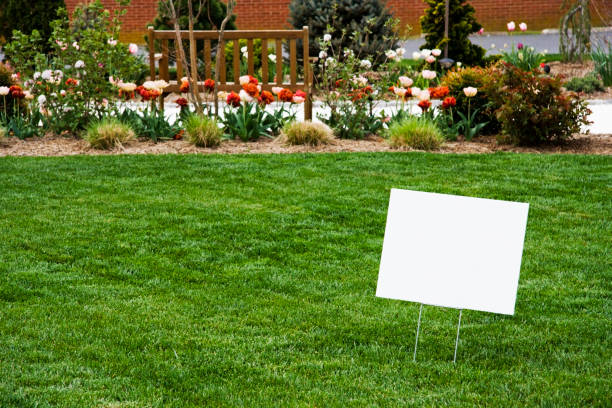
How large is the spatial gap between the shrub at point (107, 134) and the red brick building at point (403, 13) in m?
17.6

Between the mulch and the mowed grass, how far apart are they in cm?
112

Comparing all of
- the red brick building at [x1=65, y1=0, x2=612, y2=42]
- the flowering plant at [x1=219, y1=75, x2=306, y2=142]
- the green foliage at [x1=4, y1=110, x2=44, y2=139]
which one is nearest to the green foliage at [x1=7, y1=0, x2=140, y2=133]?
the green foliage at [x1=4, y1=110, x2=44, y2=139]

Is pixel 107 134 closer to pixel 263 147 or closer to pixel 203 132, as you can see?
pixel 203 132

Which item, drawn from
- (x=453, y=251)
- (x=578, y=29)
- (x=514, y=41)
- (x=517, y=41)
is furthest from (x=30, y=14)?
(x=453, y=251)

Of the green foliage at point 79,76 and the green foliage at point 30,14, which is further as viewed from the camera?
the green foliage at point 30,14

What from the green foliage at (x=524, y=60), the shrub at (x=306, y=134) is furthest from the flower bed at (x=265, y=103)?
the green foliage at (x=524, y=60)

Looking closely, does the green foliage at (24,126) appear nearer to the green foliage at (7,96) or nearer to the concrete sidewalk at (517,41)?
the green foliage at (7,96)

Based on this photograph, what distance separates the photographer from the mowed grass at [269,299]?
3.42m

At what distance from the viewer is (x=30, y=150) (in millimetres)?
8766

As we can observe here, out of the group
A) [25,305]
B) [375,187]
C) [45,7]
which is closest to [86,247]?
[25,305]

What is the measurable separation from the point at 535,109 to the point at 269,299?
4.94 metres

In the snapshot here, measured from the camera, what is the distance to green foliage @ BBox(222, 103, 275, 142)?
356 inches

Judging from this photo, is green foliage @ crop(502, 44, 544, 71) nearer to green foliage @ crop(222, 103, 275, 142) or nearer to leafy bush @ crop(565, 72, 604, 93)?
leafy bush @ crop(565, 72, 604, 93)

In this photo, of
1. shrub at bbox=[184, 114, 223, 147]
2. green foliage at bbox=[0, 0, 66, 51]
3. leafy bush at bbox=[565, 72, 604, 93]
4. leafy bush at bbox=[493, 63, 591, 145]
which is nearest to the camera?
leafy bush at bbox=[493, 63, 591, 145]
